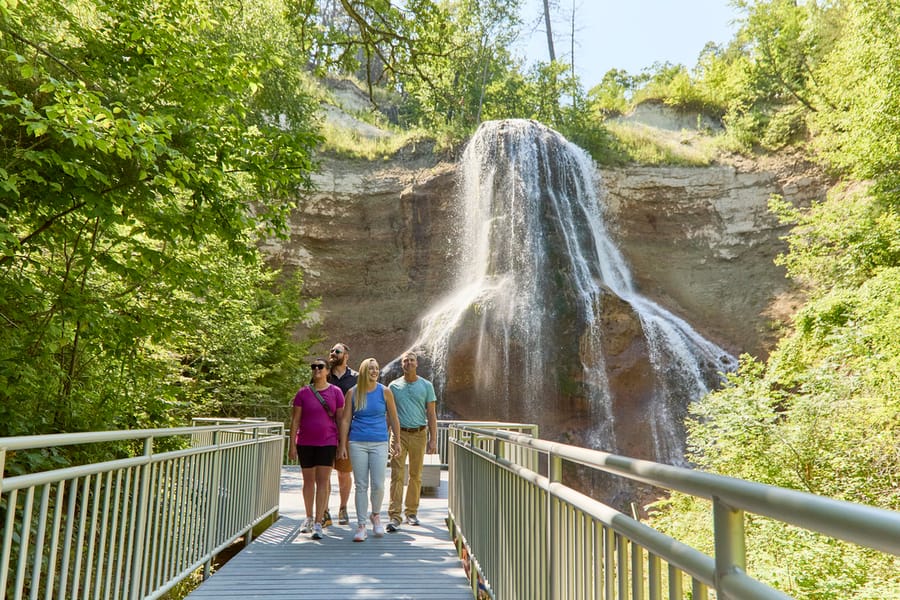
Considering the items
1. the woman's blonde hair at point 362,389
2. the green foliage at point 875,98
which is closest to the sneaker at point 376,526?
the woman's blonde hair at point 362,389

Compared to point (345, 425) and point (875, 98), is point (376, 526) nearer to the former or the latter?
point (345, 425)

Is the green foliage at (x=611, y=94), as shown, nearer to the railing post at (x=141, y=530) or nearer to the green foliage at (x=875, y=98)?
the green foliage at (x=875, y=98)

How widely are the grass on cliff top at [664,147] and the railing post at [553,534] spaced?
31785mm

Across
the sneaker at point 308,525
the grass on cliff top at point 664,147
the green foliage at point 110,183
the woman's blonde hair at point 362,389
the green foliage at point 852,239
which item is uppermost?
the grass on cliff top at point 664,147

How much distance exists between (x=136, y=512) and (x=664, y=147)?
112 ft

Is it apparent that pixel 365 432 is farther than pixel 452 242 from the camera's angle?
No

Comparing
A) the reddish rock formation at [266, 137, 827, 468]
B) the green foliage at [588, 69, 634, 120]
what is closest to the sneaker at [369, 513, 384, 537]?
the reddish rock formation at [266, 137, 827, 468]

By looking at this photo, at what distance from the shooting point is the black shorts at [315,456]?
7.23 metres

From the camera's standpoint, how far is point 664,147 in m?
34.3

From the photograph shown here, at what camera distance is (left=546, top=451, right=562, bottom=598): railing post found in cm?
309

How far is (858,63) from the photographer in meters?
17.0

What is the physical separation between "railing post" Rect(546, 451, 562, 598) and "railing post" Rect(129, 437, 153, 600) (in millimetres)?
2559

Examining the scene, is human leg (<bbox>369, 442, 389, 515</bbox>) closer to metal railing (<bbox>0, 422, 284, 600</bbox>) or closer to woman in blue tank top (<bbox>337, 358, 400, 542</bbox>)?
woman in blue tank top (<bbox>337, 358, 400, 542</bbox>)

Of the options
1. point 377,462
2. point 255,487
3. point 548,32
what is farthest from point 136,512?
point 548,32
